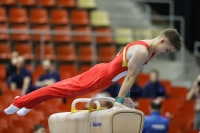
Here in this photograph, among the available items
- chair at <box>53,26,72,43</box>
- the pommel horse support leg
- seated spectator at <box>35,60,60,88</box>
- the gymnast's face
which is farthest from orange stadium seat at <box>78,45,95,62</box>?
the gymnast's face

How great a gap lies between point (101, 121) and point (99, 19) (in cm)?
893

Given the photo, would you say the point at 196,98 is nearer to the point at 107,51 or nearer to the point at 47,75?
the point at 47,75

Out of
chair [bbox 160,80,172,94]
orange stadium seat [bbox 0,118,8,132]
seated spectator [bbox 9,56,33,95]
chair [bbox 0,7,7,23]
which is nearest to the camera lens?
orange stadium seat [bbox 0,118,8,132]

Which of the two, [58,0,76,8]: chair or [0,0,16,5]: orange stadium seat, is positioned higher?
[0,0,16,5]: orange stadium seat

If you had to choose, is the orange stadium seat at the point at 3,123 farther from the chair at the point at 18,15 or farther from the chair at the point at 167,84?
the chair at the point at 18,15

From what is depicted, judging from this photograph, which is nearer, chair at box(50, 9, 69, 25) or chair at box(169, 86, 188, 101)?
chair at box(169, 86, 188, 101)

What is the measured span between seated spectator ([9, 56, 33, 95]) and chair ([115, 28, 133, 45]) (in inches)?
142

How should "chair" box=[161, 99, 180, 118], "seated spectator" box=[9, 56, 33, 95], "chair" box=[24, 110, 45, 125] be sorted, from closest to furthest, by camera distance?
"chair" box=[24, 110, 45, 125] < "seated spectator" box=[9, 56, 33, 95] < "chair" box=[161, 99, 180, 118]

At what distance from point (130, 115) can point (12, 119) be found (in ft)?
12.7

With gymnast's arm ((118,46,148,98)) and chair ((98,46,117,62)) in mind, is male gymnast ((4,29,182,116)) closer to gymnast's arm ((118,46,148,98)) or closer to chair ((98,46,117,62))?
gymnast's arm ((118,46,148,98))

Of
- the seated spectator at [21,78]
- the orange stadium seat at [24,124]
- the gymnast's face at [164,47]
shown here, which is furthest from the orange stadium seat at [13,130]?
the gymnast's face at [164,47]

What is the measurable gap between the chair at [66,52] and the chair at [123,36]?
1129mm

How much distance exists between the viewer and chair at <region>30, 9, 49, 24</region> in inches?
567

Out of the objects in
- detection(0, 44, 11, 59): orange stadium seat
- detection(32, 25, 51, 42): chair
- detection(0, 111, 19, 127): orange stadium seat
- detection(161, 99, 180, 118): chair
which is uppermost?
detection(32, 25, 51, 42): chair
